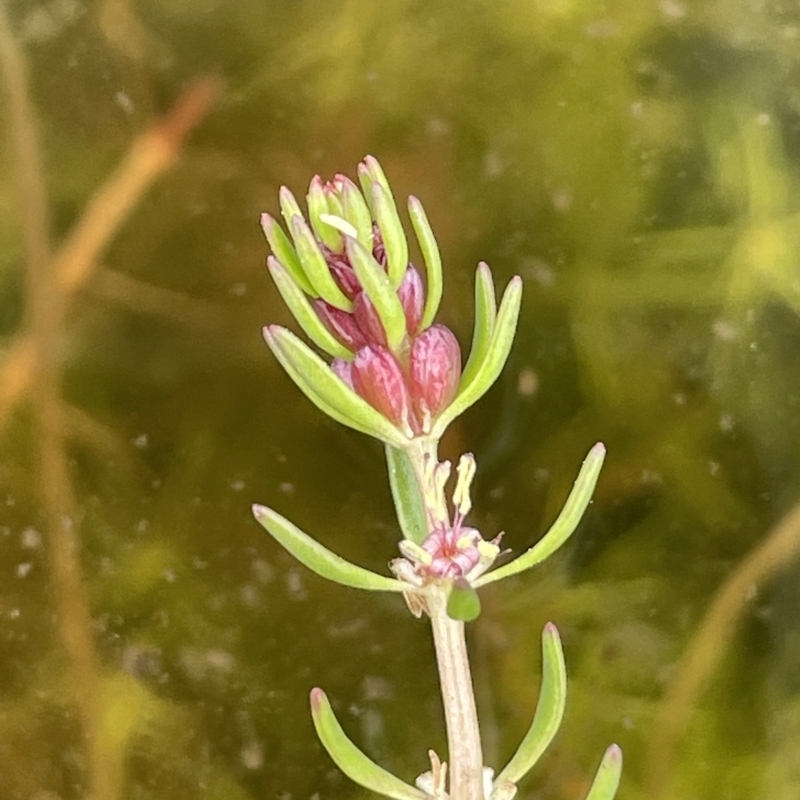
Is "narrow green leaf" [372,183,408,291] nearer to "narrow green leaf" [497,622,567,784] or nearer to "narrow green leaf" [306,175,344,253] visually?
"narrow green leaf" [306,175,344,253]

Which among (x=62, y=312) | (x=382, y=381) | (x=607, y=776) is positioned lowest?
(x=607, y=776)

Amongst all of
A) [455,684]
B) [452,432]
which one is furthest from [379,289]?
[452,432]

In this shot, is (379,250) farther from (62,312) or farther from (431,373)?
(62,312)

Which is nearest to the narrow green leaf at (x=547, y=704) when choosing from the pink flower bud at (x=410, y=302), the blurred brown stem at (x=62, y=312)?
the pink flower bud at (x=410, y=302)

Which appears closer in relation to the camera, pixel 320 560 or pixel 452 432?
pixel 320 560

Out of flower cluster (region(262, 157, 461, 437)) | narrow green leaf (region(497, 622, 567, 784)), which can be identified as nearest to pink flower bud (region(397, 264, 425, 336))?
flower cluster (region(262, 157, 461, 437))

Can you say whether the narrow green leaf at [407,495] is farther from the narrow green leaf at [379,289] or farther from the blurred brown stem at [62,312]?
the blurred brown stem at [62,312]

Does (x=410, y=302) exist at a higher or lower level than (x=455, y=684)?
higher
